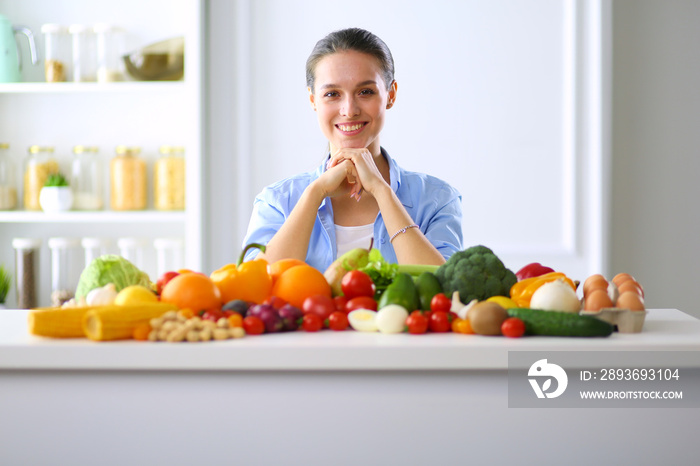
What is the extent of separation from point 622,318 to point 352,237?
1078 millimetres

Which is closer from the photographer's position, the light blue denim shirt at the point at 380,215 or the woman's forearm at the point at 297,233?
the woman's forearm at the point at 297,233

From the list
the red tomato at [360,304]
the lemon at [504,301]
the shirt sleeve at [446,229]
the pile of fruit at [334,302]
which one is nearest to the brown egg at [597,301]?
the pile of fruit at [334,302]

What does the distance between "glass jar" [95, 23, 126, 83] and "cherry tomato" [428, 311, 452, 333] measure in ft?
7.02

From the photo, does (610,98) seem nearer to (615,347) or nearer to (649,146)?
(649,146)

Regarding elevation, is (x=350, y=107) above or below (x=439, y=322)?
above

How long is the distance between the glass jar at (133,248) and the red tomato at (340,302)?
183 centimetres

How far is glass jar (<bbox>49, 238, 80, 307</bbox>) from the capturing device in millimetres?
2711

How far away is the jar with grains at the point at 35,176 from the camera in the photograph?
2.74m

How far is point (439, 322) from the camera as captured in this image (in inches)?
38.9

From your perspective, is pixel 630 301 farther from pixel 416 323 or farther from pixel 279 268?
pixel 279 268

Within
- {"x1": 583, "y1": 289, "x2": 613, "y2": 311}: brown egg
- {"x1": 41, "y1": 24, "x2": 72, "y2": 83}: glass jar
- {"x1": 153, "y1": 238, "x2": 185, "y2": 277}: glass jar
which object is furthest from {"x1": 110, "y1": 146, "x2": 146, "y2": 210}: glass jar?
{"x1": 583, "y1": 289, "x2": 613, "y2": 311}: brown egg

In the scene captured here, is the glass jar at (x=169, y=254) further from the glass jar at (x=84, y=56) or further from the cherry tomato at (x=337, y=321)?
the cherry tomato at (x=337, y=321)

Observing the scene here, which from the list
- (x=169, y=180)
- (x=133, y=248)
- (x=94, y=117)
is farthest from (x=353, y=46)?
(x=94, y=117)

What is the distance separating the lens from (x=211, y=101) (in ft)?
8.98
